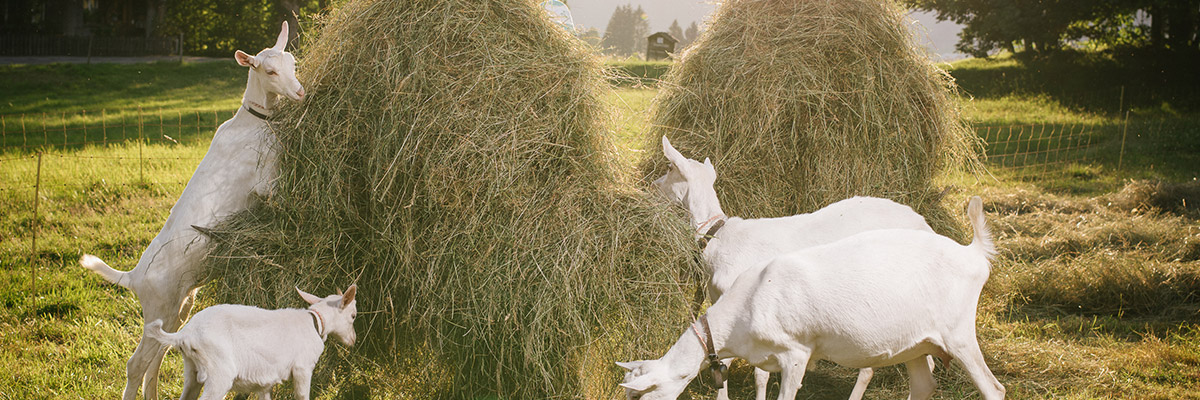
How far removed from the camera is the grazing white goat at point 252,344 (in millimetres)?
4055

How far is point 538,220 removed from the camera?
4852 millimetres

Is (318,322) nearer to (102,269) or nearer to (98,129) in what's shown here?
(102,269)

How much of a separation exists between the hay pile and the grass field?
0.89 feet

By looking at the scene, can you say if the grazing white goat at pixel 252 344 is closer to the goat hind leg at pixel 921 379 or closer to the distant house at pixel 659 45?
the goat hind leg at pixel 921 379

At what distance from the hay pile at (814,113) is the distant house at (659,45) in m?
23.1

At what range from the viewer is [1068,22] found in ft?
70.9

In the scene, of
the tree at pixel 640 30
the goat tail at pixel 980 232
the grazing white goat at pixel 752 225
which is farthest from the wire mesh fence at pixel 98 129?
the tree at pixel 640 30

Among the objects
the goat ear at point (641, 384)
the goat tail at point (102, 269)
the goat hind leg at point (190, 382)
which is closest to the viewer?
the goat ear at point (641, 384)

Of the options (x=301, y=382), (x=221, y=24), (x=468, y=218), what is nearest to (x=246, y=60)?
(x=468, y=218)

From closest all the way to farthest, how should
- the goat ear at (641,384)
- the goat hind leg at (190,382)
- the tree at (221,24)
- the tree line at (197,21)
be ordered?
1. the goat ear at (641,384)
2. the goat hind leg at (190,382)
3. the tree line at (197,21)
4. the tree at (221,24)

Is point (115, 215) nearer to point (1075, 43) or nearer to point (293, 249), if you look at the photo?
point (293, 249)

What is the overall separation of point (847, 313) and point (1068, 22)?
68.7 ft

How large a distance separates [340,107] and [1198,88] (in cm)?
2090

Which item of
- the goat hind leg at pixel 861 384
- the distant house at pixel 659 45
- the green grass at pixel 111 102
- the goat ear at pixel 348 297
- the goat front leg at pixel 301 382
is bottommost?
the green grass at pixel 111 102
